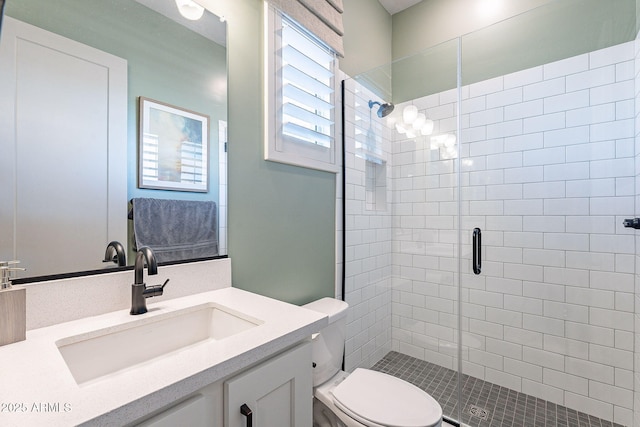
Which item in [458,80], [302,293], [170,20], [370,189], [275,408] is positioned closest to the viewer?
[275,408]

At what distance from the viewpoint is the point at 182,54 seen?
47.7 inches

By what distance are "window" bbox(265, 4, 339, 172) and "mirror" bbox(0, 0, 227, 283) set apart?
42 centimetres

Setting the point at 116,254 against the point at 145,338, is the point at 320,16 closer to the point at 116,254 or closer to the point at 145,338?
the point at 116,254

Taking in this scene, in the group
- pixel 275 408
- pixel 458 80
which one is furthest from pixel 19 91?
pixel 458 80

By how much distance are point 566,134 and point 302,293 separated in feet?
6.17

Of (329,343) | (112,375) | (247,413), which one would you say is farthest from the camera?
(329,343)

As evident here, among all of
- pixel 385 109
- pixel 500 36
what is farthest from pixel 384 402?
pixel 500 36

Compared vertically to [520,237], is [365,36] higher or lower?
higher

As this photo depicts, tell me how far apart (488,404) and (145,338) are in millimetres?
2045

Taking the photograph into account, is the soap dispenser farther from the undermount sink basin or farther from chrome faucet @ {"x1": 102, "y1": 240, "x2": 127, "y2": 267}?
chrome faucet @ {"x1": 102, "y1": 240, "x2": 127, "y2": 267}

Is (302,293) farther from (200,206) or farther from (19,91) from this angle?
(19,91)

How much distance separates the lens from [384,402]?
1.28 meters

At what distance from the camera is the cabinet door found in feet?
2.36

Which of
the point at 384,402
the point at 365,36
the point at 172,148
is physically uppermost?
the point at 365,36
